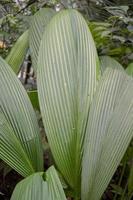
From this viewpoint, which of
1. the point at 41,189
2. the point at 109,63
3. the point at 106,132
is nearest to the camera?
the point at 41,189

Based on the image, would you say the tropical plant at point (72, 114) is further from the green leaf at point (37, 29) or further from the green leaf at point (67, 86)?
the green leaf at point (37, 29)

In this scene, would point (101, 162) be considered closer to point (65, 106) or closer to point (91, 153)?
point (91, 153)

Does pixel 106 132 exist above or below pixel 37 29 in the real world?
below

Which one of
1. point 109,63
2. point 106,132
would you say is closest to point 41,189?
point 106,132

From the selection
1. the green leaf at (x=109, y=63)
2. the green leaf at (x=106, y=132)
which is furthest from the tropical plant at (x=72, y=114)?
the green leaf at (x=109, y=63)

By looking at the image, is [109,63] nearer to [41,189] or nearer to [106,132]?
[106,132]

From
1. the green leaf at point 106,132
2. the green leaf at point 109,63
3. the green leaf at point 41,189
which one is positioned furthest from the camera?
the green leaf at point 109,63

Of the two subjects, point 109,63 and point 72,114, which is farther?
point 109,63

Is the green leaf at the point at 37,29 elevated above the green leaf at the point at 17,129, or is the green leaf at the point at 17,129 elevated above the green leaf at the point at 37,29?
the green leaf at the point at 37,29
